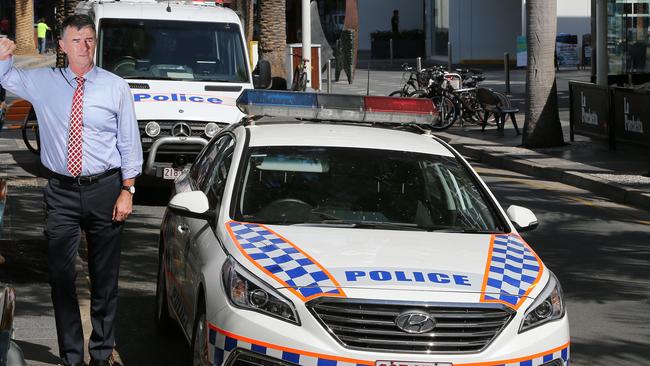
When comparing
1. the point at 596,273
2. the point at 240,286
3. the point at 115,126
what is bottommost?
the point at 596,273

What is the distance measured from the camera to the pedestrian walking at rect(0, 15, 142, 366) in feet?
21.8

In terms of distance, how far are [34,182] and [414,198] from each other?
30.9 feet

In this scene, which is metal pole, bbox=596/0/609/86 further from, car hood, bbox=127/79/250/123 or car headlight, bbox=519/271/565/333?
car headlight, bbox=519/271/565/333

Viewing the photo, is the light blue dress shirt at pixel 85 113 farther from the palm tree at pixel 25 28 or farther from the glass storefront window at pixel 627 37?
the palm tree at pixel 25 28

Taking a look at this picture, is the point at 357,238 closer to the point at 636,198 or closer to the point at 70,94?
the point at 70,94

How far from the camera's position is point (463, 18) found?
51.5 m

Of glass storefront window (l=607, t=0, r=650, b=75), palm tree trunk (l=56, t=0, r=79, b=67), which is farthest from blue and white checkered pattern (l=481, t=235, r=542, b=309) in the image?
glass storefront window (l=607, t=0, r=650, b=75)

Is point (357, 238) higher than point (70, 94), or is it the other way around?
point (70, 94)

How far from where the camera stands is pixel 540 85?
2055 cm

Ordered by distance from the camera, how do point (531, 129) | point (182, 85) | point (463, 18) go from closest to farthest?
1. point (182, 85)
2. point (531, 129)
3. point (463, 18)

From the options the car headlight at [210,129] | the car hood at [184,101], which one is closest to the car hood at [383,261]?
the car headlight at [210,129]

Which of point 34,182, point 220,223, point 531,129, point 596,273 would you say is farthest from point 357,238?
point 531,129

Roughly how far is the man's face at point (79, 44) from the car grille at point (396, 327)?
1.94m

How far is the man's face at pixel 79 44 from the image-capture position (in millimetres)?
6539
